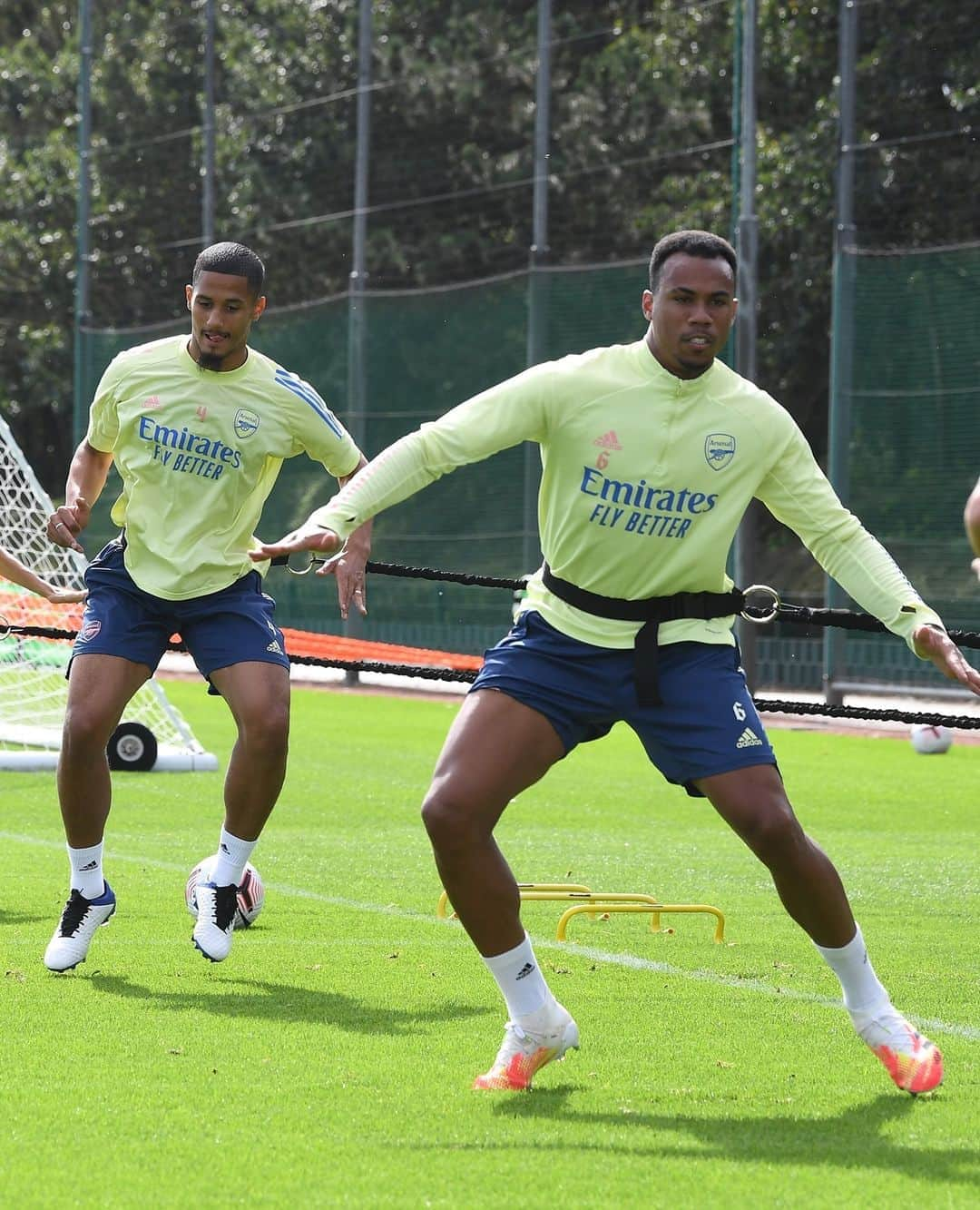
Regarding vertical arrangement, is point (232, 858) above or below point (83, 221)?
below

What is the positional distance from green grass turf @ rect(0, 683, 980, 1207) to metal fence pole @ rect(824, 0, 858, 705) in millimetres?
9437

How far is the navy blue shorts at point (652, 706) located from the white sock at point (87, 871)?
7.07ft

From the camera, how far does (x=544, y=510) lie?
551cm

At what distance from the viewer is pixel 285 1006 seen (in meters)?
6.38

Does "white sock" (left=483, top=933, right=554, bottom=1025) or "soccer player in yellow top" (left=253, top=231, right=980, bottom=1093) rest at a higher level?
"soccer player in yellow top" (left=253, top=231, right=980, bottom=1093)

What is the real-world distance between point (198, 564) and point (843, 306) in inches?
585

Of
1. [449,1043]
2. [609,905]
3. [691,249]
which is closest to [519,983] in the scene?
[449,1043]

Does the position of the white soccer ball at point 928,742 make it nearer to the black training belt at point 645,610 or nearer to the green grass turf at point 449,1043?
the green grass turf at point 449,1043

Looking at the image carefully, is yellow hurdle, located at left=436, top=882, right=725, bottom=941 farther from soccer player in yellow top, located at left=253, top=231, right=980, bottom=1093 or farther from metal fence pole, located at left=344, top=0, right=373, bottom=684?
metal fence pole, located at left=344, top=0, right=373, bottom=684

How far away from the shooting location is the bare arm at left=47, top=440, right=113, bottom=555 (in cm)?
702

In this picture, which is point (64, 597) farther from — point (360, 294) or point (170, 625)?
point (360, 294)

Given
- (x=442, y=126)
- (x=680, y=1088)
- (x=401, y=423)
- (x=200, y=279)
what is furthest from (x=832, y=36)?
(x=680, y=1088)

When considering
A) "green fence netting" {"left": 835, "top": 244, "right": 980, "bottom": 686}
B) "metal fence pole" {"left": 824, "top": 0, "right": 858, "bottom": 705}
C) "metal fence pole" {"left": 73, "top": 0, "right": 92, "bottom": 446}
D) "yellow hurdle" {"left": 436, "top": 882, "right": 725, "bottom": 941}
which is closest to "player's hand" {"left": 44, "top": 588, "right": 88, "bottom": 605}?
"yellow hurdle" {"left": 436, "top": 882, "right": 725, "bottom": 941}

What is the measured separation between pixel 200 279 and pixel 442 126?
2315 cm
